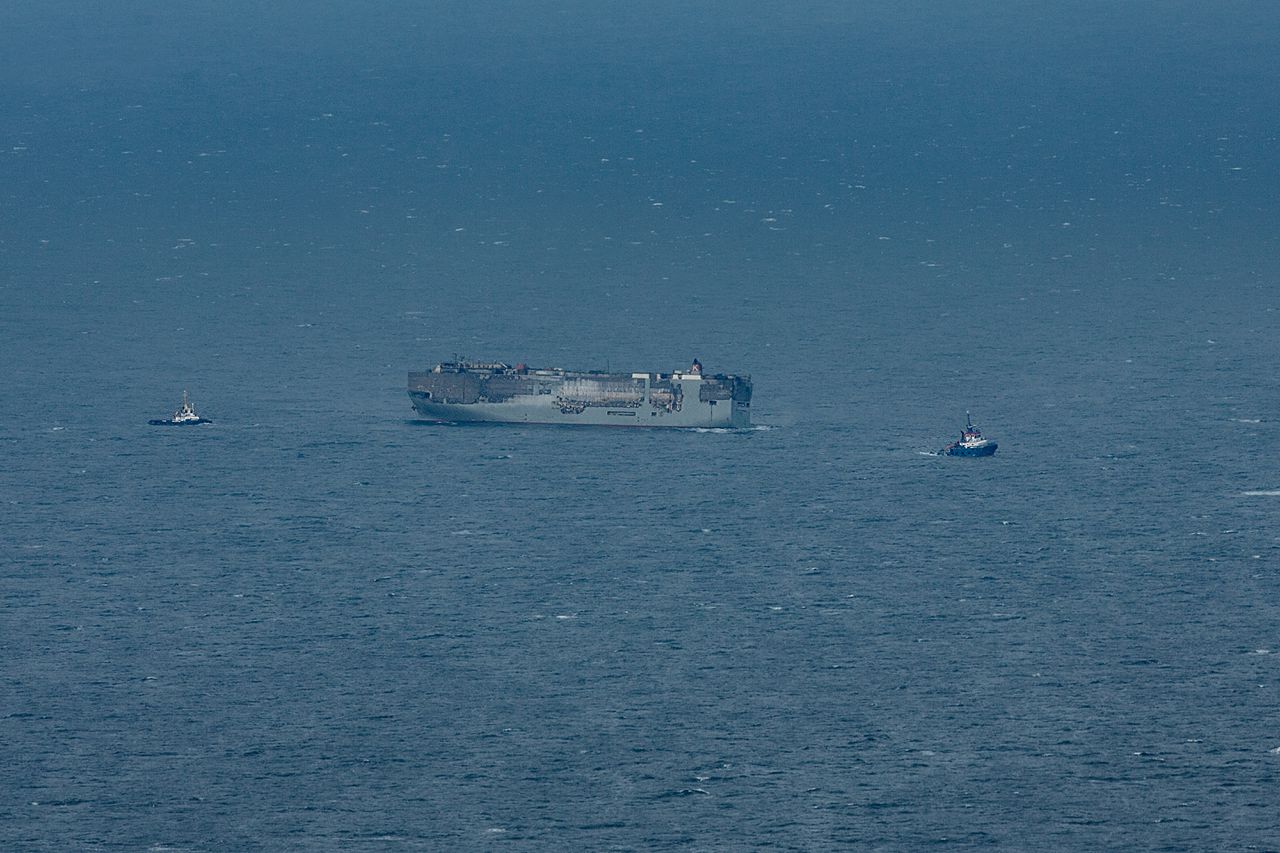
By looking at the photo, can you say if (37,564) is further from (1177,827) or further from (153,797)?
(1177,827)

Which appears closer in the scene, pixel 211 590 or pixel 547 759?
pixel 547 759

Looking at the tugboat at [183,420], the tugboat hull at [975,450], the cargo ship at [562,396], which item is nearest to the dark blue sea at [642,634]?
the tugboat at [183,420]

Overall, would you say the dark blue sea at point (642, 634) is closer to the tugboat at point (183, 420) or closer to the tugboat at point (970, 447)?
the tugboat at point (183, 420)

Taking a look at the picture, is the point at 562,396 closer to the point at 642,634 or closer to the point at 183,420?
the point at 183,420

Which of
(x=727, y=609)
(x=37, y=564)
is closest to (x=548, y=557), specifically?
(x=727, y=609)

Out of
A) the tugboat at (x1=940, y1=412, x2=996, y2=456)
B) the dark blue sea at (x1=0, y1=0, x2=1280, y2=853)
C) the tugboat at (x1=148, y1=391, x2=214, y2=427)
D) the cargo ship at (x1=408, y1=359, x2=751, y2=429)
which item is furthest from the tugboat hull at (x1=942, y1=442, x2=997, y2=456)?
the tugboat at (x1=148, y1=391, x2=214, y2=427)

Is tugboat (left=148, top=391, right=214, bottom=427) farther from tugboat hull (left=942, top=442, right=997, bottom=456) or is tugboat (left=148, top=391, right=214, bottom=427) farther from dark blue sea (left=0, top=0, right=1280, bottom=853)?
tugboat hull (left=942, top=442, right=997, bottom=456)

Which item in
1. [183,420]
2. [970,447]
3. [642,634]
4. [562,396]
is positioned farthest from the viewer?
[562,396]

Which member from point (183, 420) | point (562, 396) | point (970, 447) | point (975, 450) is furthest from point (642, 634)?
point (183, 420)
